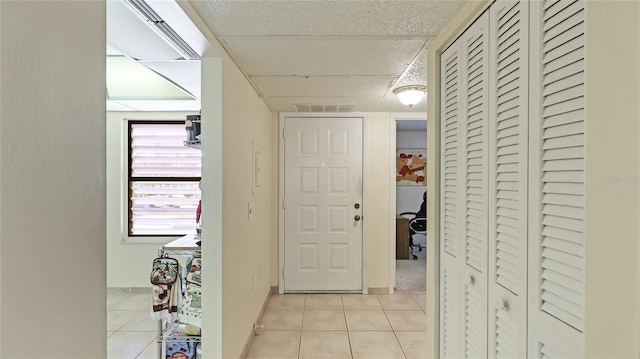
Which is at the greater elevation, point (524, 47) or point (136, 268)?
point (524, 47)

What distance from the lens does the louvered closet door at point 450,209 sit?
1.61 metres

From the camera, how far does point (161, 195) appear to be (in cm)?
393

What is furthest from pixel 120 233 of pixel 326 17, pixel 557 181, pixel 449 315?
pixel 557 181

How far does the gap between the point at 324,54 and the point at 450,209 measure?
1.18 metres

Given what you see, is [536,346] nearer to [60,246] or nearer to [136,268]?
[60,246]

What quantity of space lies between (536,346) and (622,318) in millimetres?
286

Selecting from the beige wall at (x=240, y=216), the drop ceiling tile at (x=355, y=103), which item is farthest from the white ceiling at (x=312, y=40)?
the drop ceiling tile at (x=355, y=103)

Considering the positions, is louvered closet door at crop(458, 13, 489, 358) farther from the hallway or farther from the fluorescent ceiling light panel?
the fluorescent ceiling light panel

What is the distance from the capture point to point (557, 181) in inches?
37.7

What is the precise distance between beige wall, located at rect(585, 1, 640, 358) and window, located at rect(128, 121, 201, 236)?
12.5 ft

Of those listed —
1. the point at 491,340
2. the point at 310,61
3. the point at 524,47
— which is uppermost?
the point at 310,61

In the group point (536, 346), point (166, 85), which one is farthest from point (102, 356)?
point (166, 85)

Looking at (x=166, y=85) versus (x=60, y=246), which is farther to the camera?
(x=166, y=85)

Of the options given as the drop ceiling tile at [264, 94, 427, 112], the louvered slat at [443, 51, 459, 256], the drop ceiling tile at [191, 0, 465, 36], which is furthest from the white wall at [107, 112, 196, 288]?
the louvered slat at [443, 51, 459, 256]
